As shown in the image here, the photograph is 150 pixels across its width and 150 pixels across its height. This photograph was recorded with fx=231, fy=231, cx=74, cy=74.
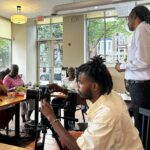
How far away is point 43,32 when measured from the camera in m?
9.19

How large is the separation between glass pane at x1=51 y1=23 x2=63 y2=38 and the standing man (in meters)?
6.90

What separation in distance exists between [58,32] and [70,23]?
2.49 feet

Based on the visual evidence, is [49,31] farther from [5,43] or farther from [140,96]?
[140,96]

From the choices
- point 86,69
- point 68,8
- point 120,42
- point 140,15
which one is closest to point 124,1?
point 68,8

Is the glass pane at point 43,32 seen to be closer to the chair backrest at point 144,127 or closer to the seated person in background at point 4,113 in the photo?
the seated person in background at point 4,113

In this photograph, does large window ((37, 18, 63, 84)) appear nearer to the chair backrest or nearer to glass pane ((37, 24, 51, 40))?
glass pane ((37, 24, 51, 40))

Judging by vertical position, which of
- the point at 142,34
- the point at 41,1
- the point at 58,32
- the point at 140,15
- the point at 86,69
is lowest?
the point at 86,69

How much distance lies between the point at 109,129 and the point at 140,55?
1000 millimetres

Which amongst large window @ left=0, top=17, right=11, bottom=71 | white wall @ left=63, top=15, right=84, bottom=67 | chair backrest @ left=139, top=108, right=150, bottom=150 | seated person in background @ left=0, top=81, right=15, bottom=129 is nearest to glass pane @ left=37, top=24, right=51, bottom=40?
white wall @ left=63, top=15, right=84, bottom=67

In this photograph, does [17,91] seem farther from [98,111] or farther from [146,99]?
[98,111]

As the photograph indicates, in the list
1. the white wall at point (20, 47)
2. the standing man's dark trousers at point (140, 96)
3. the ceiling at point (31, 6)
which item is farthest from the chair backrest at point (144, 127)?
the white wall at point (20, 47)

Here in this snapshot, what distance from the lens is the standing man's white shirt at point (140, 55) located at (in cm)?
190

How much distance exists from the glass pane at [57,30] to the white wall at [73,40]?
16.2 inches

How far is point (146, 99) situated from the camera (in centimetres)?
189
